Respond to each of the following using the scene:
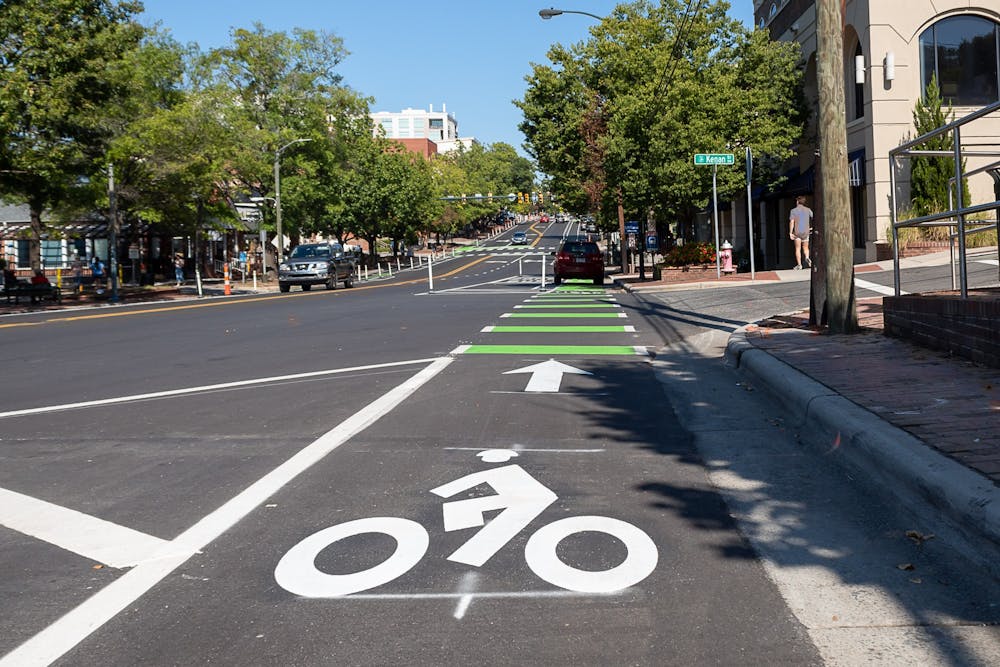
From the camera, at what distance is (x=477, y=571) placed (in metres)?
4.29

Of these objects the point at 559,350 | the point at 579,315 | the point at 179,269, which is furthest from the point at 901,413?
the point at 179,269

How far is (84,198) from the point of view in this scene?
127 feet

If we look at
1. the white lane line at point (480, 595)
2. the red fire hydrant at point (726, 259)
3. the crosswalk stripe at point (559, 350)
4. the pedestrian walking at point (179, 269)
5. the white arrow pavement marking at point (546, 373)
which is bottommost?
the white lane line at point (480, 595)

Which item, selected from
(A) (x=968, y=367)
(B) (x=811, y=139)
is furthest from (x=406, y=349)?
(B) (x=811, y=139)

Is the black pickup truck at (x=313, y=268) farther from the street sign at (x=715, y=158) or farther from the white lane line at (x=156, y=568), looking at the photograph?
the white lane line at (x=156, y=568)

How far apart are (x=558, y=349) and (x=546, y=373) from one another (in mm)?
2587

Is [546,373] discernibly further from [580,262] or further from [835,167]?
[580,262]

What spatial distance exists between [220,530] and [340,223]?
72.2 meters

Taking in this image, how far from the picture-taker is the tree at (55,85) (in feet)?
95.1

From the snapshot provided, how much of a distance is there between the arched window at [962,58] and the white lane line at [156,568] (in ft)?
84.3

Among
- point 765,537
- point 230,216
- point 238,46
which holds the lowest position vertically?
point 765,537

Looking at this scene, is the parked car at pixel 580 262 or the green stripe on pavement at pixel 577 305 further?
the parked car at pixel 580 262

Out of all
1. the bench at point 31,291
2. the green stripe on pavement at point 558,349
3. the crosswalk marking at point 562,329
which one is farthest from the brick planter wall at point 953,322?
the bench at point 31,291

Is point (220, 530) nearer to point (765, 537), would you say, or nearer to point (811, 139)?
point (765, 537)
